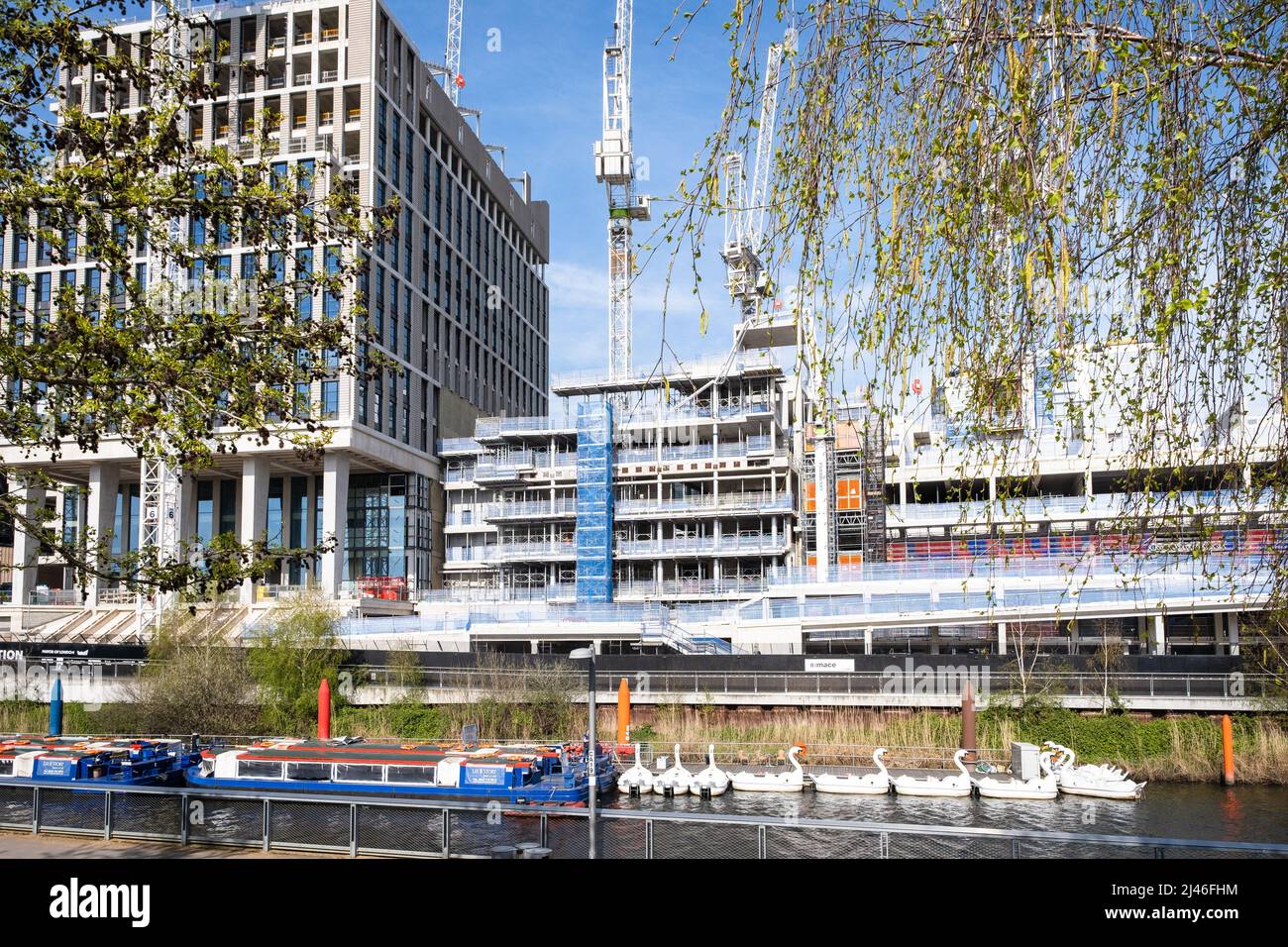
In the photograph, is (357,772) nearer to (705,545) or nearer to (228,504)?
(705,545)

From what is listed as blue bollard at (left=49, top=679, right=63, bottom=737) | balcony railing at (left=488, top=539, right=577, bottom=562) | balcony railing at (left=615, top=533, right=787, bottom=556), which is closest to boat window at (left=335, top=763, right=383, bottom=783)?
blue bollard at (left=49, top=679, right=63, bottom=737)

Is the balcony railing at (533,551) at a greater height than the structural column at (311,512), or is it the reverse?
the structural column at (311,512)

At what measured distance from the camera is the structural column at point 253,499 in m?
70.2

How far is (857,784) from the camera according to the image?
32969mm

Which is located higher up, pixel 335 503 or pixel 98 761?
pixel 335 503

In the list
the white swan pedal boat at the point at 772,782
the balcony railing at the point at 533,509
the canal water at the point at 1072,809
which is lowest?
the canal water at the point at 1072,809

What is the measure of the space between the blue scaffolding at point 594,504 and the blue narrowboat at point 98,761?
34476 millimetres

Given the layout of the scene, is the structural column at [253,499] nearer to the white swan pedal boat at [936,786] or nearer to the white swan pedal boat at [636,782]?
the white swan pedal boat at [636,782]

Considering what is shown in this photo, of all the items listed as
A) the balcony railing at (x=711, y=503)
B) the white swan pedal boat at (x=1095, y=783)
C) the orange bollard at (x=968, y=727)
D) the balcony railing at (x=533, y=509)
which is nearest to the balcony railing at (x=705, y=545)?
the balcony railing at (x=711, y=503)

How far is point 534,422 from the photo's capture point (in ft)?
250

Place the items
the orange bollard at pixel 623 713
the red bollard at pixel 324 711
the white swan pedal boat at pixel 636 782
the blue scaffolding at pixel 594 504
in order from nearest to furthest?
the white swan pedal boat at pixel 636 782
the orange bollard at pixel 623 713
the red bollard at pixel 324 711
the blue scaffolding at pixel 594 504

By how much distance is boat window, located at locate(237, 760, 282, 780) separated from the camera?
34.7 metres

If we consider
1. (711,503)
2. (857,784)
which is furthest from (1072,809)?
(711,503)

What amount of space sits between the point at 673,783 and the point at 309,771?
476 inches
